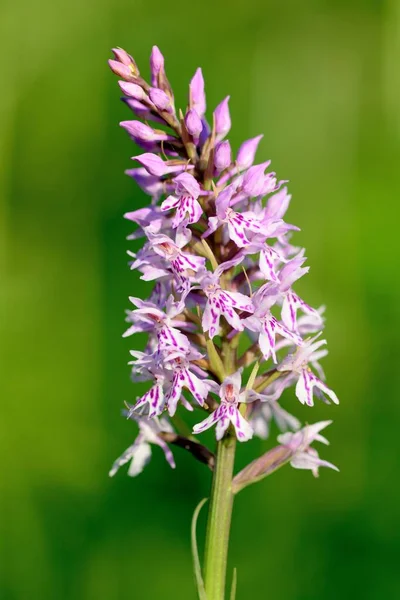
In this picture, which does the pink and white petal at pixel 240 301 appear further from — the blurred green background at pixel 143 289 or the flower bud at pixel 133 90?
the blurred green background at pixel 143 289

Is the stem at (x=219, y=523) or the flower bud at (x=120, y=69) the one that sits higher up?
the flower bud at (x=120, y=69)

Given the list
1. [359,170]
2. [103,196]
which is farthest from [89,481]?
[359,170]

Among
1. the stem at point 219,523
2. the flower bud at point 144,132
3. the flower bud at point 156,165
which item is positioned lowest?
the stem at point 219,523

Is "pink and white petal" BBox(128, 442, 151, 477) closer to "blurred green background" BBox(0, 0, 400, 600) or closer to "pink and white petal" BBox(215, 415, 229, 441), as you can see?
"pink and white petal" BBox(215, 415, 229, 441)

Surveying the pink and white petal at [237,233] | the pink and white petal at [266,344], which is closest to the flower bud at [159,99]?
the pink and white petal at [237,233]

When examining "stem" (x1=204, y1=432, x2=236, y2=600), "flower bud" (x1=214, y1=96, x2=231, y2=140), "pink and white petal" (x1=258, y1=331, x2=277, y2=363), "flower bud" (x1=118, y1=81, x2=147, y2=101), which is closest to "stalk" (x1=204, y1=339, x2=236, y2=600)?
"stem" (x1=204, y1=432, x2=236, y2=600)

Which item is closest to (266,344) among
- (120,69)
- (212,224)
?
(212,224)

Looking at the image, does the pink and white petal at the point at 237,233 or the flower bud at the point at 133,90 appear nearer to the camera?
the pink and white petal at the point at 237,233
